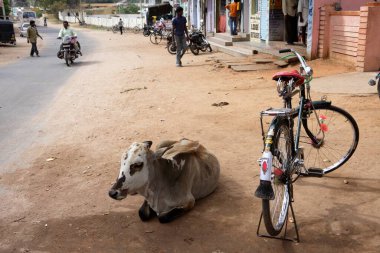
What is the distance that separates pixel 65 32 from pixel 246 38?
24.5 ft

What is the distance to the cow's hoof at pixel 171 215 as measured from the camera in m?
3.60

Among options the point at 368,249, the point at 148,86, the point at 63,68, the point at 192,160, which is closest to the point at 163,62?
the point at 63,68

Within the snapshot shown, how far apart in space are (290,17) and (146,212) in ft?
37.9

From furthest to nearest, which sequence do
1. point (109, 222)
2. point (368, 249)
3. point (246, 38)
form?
point (246, 38) < point (109, 222) < point (368, 249)

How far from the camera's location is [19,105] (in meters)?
8.76

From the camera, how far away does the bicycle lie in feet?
9.72

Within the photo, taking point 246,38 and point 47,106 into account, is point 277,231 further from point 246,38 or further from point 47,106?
point 246,38

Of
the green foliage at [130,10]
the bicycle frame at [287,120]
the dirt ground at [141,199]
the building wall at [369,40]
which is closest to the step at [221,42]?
the building wall at [369,40]

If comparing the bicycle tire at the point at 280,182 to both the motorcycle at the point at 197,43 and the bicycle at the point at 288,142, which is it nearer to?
the bicycle at the point at 288,142

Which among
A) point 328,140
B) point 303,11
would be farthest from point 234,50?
point 328,140

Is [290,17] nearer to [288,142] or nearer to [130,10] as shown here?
[288,142]

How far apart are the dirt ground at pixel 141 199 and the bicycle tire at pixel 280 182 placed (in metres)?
0.17

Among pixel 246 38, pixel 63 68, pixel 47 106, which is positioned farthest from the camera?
pixel 246 38

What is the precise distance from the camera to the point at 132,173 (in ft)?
11.1
